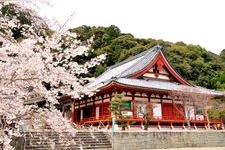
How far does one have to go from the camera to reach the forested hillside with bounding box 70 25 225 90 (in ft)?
157

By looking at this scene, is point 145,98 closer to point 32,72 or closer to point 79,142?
point 79,142

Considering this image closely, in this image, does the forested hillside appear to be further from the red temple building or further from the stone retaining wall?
the stone retaining wall

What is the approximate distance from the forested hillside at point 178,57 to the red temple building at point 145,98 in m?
20.4

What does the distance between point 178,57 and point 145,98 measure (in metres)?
31.1

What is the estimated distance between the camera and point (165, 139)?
53.9 feet

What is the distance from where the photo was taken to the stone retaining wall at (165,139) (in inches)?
583

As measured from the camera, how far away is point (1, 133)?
17.6ft

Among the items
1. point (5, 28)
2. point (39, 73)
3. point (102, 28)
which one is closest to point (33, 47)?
point (39, 73)

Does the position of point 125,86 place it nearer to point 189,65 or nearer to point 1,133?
point 1,133

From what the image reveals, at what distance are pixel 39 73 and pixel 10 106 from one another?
726 millimetres

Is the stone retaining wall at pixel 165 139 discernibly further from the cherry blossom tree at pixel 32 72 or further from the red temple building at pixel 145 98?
the cherry blossom tree at pixel 32 72

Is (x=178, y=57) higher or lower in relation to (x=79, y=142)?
higher

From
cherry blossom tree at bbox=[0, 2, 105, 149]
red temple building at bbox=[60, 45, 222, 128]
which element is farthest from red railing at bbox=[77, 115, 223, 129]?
cherry blossom tree at bbox=[0, 2, 105, 149]

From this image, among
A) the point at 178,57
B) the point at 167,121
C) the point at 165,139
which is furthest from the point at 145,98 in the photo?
the point at 178,57
